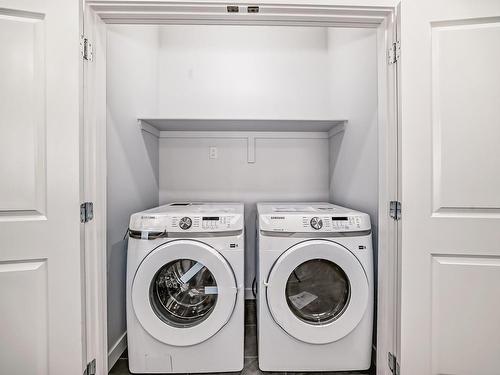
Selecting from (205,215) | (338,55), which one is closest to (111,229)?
(205,215)

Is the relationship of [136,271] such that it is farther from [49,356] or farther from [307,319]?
[307,319]

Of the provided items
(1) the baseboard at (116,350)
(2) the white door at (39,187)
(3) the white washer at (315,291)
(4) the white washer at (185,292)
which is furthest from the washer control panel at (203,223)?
(1) the baseboard at (116,350)

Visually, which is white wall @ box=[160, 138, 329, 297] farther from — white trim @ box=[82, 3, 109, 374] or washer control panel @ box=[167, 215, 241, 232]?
white trim @ box=[82, 3, 109, 374]

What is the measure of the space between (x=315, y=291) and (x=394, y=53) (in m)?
1.27

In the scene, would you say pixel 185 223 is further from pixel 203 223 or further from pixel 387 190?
pixel 387 190

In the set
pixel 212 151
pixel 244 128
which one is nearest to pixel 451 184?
pixel 244 128

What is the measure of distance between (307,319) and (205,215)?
806 millimetres

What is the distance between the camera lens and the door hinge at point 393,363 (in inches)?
46.7

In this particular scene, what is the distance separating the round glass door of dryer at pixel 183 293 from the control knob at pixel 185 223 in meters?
0.19

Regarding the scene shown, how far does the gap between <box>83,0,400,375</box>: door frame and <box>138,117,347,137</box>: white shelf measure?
0.72m

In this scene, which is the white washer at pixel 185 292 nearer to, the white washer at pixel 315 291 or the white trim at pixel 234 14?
the white washer at pixel 315 291

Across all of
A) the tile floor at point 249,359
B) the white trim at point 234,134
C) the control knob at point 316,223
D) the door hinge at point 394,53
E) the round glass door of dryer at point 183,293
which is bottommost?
the tile floor at point 249,359

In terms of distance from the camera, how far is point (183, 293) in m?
1.45

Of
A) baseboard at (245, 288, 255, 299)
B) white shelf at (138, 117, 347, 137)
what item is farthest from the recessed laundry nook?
baseboard at (245, 288, 255, 299)
